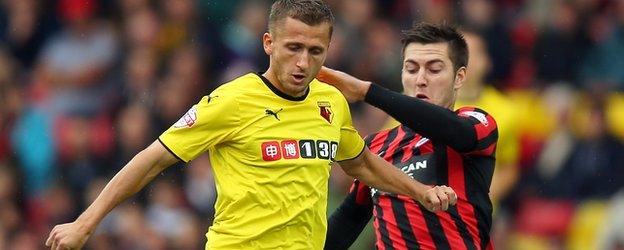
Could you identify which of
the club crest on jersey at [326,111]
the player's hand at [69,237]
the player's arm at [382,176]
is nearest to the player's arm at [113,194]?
the player's hand at [69,237]

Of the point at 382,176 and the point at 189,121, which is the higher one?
the point at 189,121

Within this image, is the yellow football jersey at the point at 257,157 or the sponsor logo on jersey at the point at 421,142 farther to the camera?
the sponsor logo on jersey at the point at 421,142

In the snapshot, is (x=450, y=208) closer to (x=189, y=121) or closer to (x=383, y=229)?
(x=383, y=229)

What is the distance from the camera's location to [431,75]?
21.9 ft

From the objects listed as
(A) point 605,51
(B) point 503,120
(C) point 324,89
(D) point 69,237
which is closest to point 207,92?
(B) point 503,120

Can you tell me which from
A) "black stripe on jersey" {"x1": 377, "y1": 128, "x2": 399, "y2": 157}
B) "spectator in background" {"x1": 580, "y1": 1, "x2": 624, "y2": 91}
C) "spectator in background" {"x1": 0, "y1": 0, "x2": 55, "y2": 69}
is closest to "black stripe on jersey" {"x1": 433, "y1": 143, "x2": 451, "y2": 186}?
"black stripe on jersey" {"x1": 377, "y1": 128, "x2": 399, "y2": 157}

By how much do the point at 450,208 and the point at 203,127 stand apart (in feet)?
4.45

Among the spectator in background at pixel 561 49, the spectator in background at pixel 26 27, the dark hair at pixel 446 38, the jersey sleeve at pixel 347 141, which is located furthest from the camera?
the spectator in background at pixel 26 27

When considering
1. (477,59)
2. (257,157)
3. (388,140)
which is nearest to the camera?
(257,157)

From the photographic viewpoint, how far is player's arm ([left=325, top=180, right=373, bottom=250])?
675 centimetres

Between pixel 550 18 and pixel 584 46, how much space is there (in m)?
0.38

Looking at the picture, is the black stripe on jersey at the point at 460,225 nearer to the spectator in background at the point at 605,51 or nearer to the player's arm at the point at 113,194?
the player's arm at the point at 113,194

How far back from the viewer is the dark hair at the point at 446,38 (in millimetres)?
6711

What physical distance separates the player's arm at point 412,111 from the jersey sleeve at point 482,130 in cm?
8
